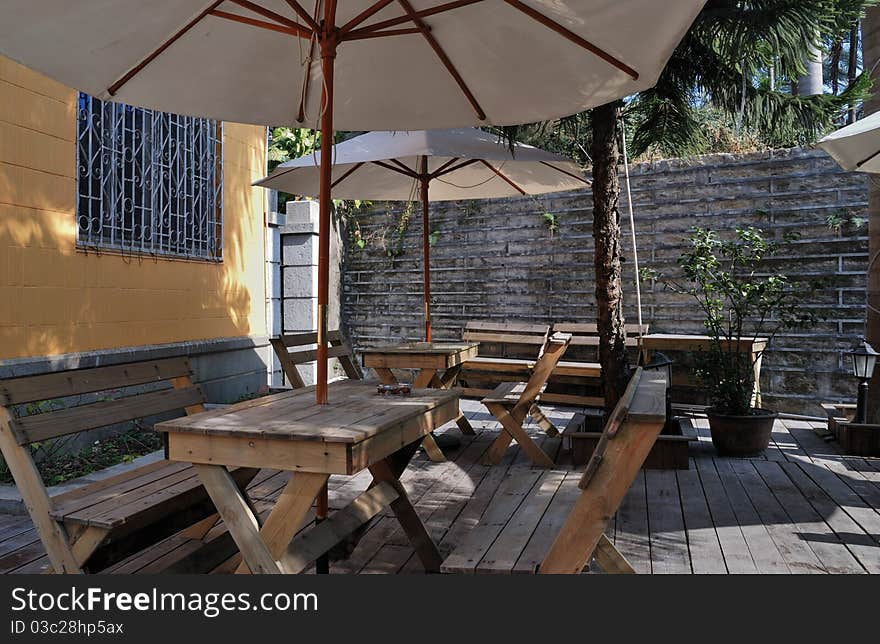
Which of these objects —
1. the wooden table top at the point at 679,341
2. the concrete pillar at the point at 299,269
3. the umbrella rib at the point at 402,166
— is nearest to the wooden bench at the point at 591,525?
the umbrella rib at the point at 402,166

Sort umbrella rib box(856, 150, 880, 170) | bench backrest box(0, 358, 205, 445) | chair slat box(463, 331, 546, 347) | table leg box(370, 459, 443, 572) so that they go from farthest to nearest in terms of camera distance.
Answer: chair slat box(463, 331, 546, 347) < umbrella rib box(856, 150, 880, 170) < table leg box(370, 459, 443, 572) < bench backrest box(0, 358, 205, 445)

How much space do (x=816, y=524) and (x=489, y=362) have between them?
3.91m

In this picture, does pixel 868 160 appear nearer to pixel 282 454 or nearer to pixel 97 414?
pixel 282 454

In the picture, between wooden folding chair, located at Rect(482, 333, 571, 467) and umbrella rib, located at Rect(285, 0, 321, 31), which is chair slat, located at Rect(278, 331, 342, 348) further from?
umbrella rib, located at Rect(285, 0, 321, 31)

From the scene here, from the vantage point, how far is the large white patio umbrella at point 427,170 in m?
4.50

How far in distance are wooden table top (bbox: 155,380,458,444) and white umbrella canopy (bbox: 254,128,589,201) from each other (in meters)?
2.10

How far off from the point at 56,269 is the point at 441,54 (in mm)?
3047

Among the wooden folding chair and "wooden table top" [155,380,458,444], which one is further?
the wooden folding chair

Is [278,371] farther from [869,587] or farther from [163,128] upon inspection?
[869,587]

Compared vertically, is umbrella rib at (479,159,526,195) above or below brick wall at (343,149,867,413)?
above

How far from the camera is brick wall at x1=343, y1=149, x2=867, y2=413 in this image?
6090mm

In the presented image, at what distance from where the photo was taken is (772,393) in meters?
6.37

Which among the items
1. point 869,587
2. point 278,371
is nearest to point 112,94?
point 869,587

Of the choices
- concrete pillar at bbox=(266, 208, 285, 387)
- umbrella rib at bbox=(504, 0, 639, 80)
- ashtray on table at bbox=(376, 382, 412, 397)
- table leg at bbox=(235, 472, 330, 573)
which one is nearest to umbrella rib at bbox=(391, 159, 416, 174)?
concrete pillar at bbox=(266, 208, 285, 387)
